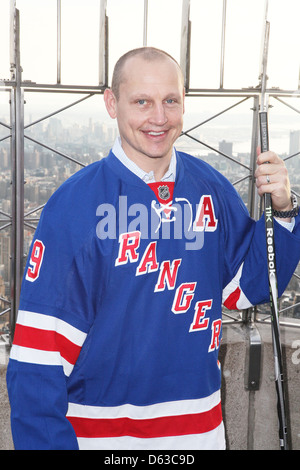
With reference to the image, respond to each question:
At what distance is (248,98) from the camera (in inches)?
181

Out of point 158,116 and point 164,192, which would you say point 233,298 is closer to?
point 164,192

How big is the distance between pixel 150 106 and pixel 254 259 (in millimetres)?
643

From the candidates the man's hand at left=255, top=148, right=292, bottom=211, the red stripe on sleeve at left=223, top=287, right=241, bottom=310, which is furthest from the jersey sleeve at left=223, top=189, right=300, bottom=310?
the man's hand at left=255, top=148, right=292, bottom=211

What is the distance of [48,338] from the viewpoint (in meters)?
1.53

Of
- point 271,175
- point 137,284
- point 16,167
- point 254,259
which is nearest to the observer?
point 137,284

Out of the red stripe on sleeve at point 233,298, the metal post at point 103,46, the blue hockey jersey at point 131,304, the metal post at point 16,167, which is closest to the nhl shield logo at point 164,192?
the blue hockey jersey at point 131,304

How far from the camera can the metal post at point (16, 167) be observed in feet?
13.2

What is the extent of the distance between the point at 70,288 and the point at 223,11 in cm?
344

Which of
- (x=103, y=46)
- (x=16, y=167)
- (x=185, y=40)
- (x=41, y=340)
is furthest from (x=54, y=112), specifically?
(x=41, y=340)

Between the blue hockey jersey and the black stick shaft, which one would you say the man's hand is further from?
the blue hockey jersey

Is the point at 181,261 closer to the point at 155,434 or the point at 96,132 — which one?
the point at 155,434

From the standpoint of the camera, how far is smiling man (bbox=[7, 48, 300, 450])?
1.54 meters

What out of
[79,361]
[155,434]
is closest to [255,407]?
[155,434]
